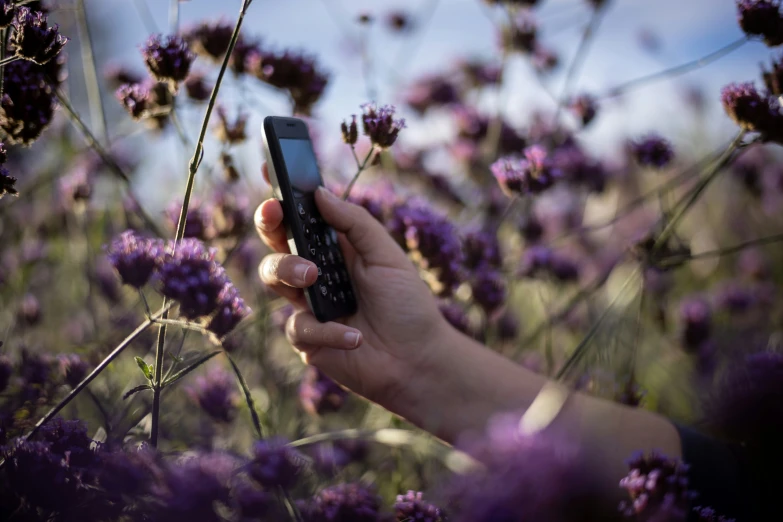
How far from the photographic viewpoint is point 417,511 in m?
0.65

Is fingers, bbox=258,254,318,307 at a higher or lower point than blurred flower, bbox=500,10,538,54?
lower

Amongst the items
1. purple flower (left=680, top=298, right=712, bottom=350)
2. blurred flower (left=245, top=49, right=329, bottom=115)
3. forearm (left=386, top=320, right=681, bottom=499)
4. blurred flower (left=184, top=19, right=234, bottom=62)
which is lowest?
purple flower (left=680, top=298, right=712, bottom=350)

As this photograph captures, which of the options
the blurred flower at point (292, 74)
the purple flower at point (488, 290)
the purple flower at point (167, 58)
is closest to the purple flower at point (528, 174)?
the purple flower at point (488, 290)

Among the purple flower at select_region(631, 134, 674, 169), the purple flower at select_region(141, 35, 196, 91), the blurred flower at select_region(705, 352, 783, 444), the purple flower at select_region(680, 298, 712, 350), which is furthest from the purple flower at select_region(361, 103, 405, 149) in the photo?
the purple flower at select_region(680, 298, 712, 350)

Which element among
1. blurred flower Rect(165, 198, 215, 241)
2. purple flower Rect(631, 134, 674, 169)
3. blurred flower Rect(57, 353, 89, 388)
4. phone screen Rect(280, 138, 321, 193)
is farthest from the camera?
purple flower Rect(631, 134, 674, 169)

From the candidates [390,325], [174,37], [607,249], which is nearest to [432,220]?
[390,325]

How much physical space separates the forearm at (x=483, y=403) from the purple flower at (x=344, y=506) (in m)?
0.34

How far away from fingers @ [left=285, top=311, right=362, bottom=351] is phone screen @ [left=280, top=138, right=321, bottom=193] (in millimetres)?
210

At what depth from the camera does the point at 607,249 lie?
2.45 m

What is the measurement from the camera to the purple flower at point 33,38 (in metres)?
0.66

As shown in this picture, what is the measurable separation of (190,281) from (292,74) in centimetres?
71

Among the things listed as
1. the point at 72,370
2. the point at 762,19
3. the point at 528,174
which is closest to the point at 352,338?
the point at 72,370

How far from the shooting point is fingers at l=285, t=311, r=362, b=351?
0.88 m

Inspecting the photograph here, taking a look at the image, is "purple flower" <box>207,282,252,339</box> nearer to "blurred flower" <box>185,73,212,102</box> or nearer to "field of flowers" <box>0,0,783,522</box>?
"field of flowers" <box>0,0,783,522</box>
